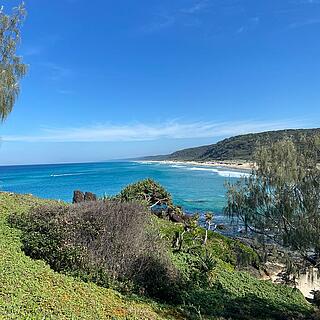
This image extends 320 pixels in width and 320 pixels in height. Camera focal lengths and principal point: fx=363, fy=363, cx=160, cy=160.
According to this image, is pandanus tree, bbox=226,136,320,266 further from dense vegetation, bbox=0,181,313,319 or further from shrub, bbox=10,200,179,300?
shrub, bbox=10,200,179,300

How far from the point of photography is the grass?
288 inches

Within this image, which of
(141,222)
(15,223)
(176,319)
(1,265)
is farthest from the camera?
(15,223)

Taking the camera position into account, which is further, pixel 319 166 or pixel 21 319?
pixel 319 166

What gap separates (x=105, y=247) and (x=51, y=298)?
3.63 m

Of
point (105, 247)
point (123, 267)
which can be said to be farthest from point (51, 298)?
point (123, 267)

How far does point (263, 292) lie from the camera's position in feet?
47.5

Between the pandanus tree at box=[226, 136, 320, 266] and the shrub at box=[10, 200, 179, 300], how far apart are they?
11.7 ft

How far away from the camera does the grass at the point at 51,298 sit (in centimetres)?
730

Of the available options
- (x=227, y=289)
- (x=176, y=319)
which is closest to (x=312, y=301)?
(x=227, y=289)

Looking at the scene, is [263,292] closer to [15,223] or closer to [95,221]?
[95,221]

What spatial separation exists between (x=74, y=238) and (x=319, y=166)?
309 inches

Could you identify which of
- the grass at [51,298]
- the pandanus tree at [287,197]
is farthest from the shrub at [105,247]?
the pandanus tree at [287,197]

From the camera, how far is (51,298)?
26.3ft

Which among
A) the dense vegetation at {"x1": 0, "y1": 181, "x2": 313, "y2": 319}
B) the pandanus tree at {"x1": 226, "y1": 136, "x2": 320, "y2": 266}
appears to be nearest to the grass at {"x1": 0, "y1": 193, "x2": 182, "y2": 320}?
the dense vegetation at {"x1": 0, "y1": 181, "x2": 313, "y2": 319}
